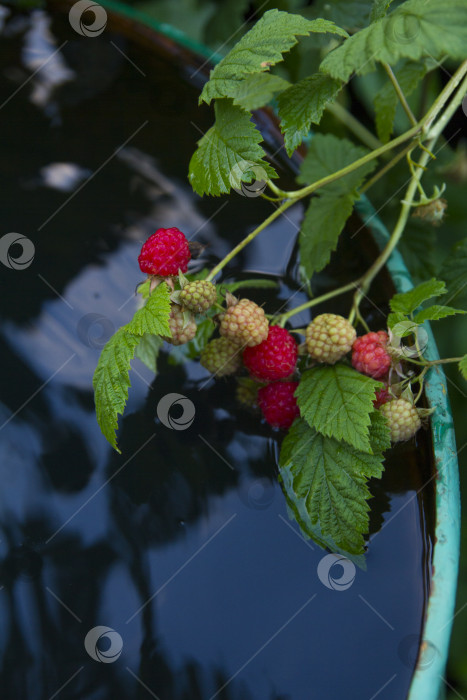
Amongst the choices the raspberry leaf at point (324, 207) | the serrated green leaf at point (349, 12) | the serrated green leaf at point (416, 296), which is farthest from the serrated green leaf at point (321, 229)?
the serrated green leaf at point (349, 12)

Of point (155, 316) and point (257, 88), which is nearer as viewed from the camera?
point (155, 316)

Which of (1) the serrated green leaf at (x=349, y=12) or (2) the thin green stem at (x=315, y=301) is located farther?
(1) the serrated green leaf at (x=349, y=12)

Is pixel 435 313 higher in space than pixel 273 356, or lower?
higher

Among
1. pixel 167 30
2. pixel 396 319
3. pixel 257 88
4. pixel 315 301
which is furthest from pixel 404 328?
pixel 167 30

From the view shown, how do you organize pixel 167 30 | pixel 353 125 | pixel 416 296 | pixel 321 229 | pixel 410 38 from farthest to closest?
pixel 353 125 → pixel 167 30 → pixel 321 229 → pixel 416 296 → pixel 410 38

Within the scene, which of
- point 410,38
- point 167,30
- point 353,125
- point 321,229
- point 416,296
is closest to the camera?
point 410,38

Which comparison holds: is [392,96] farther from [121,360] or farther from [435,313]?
[121,360]

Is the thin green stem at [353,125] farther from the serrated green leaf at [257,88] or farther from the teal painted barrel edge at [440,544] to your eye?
the teal painted barrel edge at [440,544]

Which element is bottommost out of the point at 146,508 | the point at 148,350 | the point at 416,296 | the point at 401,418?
the point at 146,508
